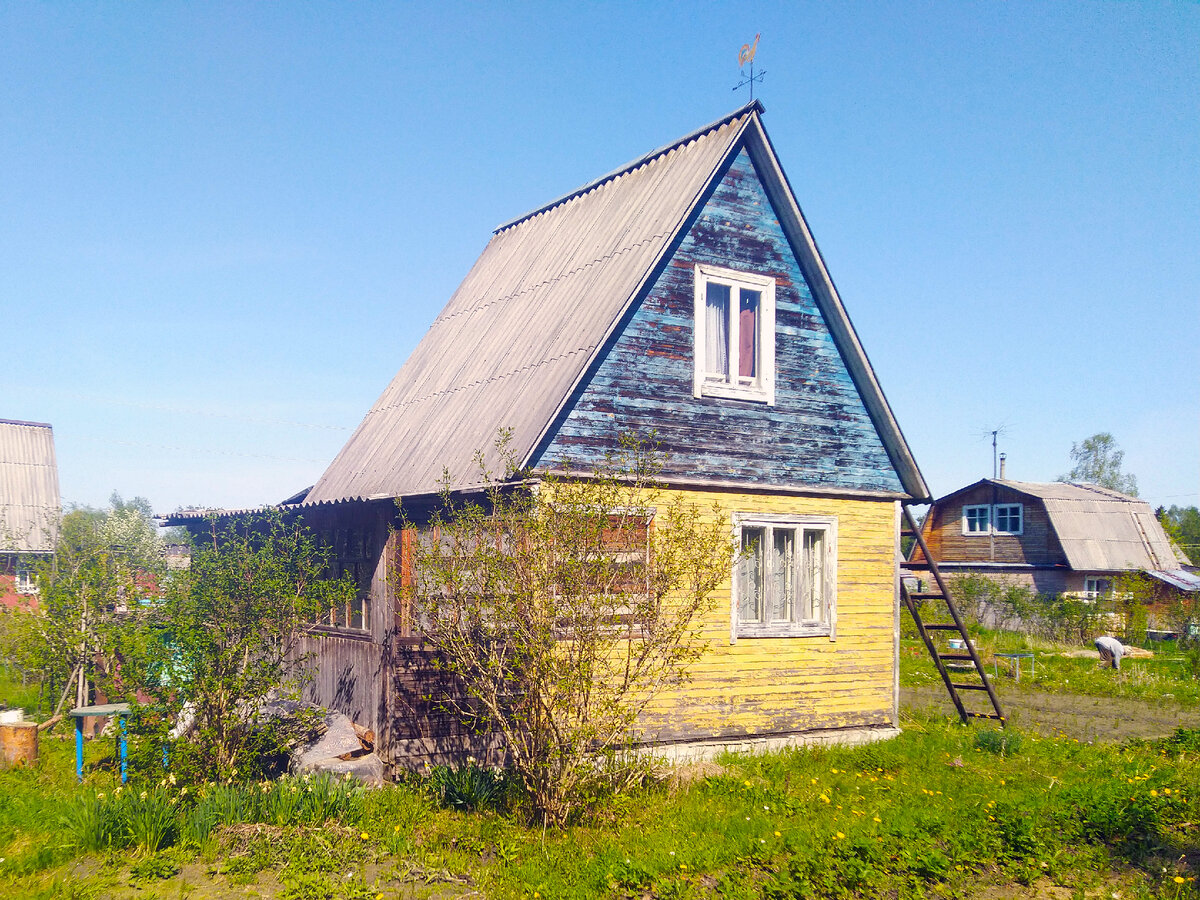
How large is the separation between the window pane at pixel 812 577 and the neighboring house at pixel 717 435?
0.07 ft

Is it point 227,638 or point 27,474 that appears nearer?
point 227,638

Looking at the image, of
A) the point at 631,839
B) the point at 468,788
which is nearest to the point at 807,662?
the point at 631,839

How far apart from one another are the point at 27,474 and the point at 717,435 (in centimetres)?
3770

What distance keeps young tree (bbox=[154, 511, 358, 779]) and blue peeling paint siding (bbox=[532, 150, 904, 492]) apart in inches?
126

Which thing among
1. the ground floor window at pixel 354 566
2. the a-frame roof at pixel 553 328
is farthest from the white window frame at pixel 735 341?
the ground floor window at pixel 354 566

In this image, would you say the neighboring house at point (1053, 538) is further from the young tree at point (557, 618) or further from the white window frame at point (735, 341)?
the young tree at point (557, 618)

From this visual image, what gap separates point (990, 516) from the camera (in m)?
40.3

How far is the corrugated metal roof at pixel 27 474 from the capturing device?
3759 centimetres

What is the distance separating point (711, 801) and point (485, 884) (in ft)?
9.68

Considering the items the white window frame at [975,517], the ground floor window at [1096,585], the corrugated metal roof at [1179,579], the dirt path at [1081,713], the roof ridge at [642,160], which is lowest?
the dirt path at [1081,713]

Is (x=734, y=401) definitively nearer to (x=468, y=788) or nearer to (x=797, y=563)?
(x=797, y=563)

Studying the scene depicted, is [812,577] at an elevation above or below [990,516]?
below

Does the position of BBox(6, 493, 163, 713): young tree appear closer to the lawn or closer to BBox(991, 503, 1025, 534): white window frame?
the lawn

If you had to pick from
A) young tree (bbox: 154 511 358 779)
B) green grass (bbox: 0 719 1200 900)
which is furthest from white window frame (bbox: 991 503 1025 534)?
young tree (bbox: 154 511 358 779)
